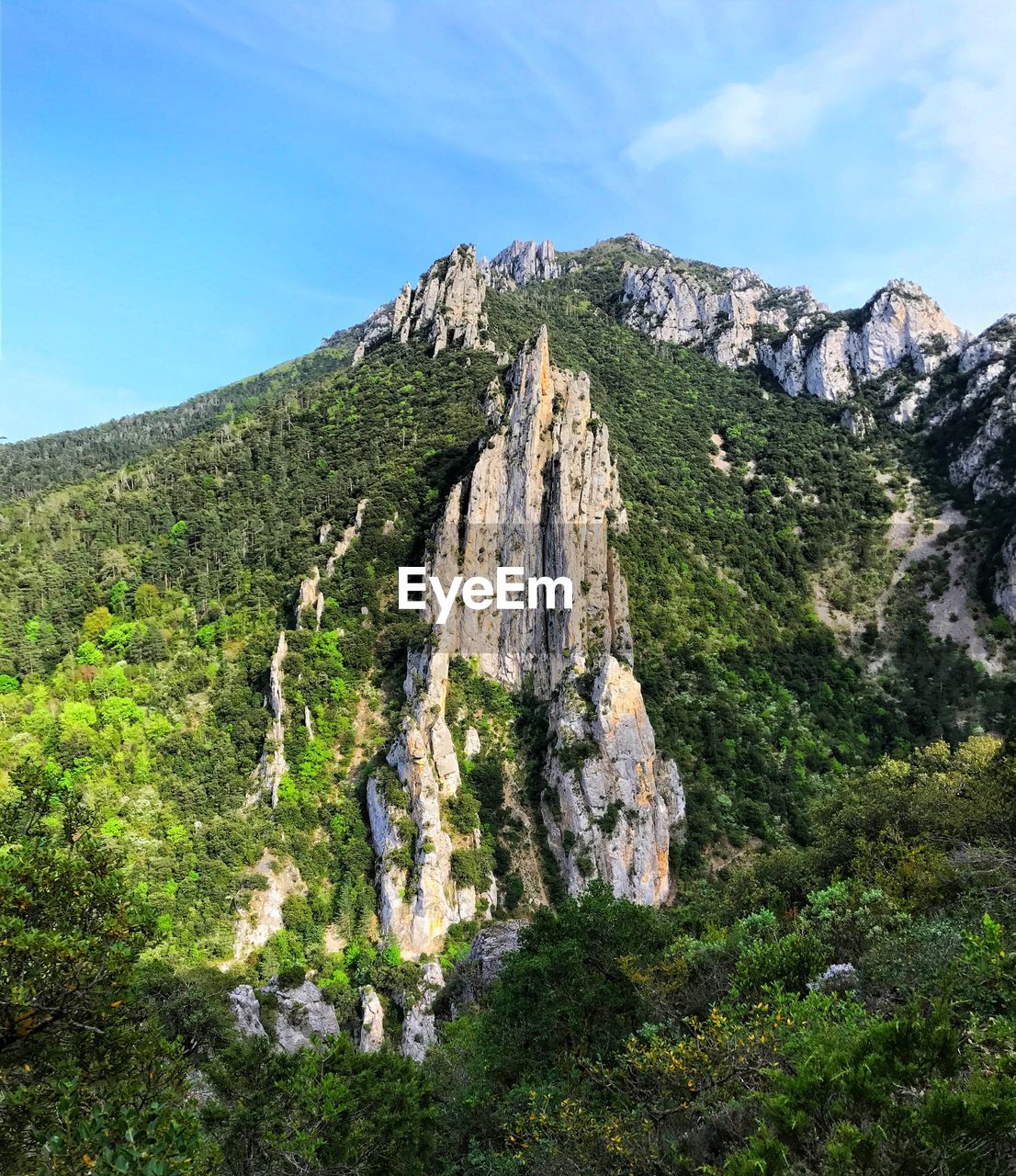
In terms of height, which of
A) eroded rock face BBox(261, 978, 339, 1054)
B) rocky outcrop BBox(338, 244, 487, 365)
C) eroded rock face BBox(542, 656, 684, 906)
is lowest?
eroded rock face BBox(261, 978, 339, 1054)

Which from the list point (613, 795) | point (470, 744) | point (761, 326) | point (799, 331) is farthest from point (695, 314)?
point (613, 795)

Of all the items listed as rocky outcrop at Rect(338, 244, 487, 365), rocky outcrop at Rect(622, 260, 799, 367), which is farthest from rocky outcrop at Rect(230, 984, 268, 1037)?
rocky outcrop at Rect(622, 260, 799, 367)

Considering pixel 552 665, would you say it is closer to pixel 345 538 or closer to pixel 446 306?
pixel 345 538

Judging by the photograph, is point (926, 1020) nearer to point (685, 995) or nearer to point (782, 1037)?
point (782, 1037)

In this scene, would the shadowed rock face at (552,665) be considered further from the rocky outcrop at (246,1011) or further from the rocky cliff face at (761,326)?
the rocky cliff face at (761,326)

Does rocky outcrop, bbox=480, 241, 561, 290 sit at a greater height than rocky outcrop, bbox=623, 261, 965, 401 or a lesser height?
greater

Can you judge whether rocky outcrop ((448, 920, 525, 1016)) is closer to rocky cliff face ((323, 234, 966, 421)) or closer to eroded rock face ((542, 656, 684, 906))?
eroded rock face ((542, 656, 684, 906))
